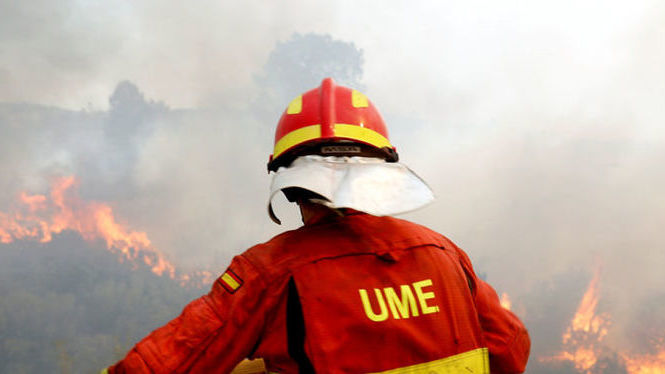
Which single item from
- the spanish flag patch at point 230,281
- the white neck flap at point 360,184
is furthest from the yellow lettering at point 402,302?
the spanish flag patch at point 230,281

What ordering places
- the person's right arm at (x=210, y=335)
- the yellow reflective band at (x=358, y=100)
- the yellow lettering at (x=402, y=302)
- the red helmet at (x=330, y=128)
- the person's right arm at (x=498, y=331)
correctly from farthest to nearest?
the yellow reflective band at (x=358, y=100) → the person's right arm at (x=498, y=331) → the red helmet at (x=330, y=128) → the yellow lettering at (x=402, y=302) → the person's right arm at (x=210, y=335)

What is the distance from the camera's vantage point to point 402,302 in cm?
299

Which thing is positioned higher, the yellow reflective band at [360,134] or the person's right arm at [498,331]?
the yellow reflective band at [360,134]

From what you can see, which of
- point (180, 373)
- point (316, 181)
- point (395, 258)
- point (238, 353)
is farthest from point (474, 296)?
point (180, 373)

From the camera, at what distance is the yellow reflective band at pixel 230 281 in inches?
117

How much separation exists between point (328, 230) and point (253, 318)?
2.77 feet

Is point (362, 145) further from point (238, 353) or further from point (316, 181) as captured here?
point (238, 353)

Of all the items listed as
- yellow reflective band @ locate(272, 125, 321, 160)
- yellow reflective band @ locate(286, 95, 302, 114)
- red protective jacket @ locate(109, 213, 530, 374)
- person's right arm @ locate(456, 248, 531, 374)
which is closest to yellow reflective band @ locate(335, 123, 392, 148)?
yellow reflective band @ locate(272, 125, 321, 160)

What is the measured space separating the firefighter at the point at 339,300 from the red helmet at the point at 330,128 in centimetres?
25

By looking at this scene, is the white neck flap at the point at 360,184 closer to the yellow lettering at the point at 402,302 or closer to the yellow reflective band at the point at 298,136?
the yellow reflective band at the point at 298,136

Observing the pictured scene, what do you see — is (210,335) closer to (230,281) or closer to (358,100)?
(230,281)

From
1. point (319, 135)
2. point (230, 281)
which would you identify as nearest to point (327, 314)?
point (230, 281)

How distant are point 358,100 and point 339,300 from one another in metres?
1.96

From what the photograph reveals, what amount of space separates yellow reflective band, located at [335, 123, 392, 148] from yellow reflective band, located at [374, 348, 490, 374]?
6.07 ft
